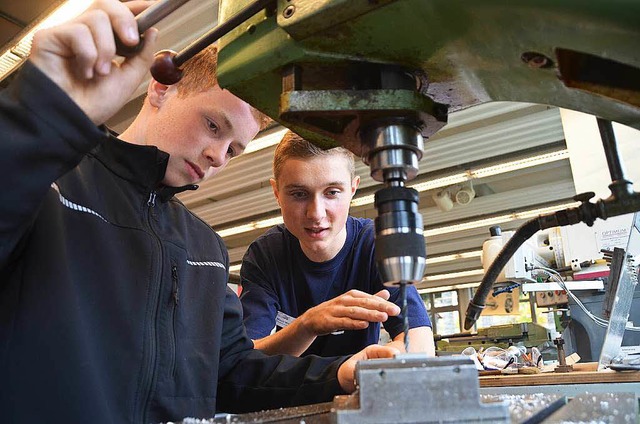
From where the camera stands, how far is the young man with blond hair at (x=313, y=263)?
4.54 ft

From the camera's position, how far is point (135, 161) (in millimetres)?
966

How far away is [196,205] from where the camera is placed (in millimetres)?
6133

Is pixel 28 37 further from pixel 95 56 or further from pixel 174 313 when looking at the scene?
pixel 95 56

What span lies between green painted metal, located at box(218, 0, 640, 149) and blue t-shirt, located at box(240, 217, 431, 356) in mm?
891

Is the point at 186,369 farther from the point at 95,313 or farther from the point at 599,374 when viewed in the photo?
the point at 599,374

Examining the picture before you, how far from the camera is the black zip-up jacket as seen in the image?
550 millimetres

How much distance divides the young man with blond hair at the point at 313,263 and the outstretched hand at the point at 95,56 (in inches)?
29.3

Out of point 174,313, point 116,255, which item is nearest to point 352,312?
point 174,313

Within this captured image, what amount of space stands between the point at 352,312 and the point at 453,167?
4361 mm

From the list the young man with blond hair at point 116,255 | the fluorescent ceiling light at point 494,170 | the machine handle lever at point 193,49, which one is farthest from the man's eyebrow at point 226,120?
the fluorescent ceiling light at point 494,170

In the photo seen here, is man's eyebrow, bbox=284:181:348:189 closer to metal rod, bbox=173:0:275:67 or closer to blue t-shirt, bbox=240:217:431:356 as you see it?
blue t-shirt, bbox=240:217:431:356

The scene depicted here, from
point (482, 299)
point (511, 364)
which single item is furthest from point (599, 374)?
point (482, 299)

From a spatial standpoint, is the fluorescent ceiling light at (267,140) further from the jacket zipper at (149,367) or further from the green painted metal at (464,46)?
the green painted metal at (464,46)

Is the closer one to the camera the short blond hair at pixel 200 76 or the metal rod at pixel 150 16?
the metal rod at pixel 150 16
